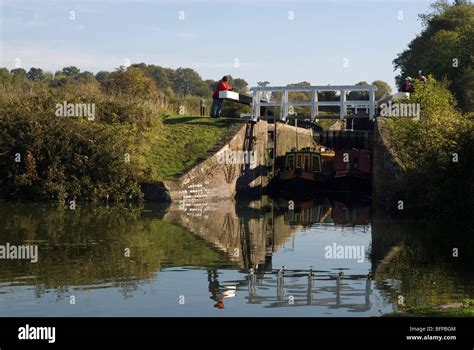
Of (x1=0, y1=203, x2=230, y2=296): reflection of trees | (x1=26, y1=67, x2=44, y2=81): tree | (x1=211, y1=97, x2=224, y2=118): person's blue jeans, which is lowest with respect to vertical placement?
(x1=0, y1=203, x2=230, y2=296): reflection of trees

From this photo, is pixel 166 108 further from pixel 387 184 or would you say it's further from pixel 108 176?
pixel 387 184

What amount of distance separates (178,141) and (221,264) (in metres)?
22.9

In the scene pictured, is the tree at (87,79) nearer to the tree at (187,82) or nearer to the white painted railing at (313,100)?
the white painted railing at (313,100)

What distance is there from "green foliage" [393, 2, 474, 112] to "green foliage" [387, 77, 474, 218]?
52.3 ft

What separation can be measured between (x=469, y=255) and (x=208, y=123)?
81.4ft

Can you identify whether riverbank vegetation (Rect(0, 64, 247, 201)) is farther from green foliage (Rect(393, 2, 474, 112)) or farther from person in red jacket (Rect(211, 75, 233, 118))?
green foliage (Rect(393, 2, 474, 112))

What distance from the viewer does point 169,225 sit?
29.1 meters

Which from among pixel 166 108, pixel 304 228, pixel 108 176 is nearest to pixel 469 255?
pixel 304 228

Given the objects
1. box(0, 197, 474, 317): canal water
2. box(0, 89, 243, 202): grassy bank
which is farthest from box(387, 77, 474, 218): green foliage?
box(0, 89, 243, 202): grassy bank

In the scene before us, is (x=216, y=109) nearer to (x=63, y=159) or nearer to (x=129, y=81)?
(x=63, y=159)

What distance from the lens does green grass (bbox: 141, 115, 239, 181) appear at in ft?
131

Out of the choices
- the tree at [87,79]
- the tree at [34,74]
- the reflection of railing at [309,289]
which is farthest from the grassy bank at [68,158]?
the tree at [34,74]

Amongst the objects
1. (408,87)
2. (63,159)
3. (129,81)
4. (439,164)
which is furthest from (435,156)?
(129,81)

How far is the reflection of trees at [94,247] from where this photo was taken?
18562mm
